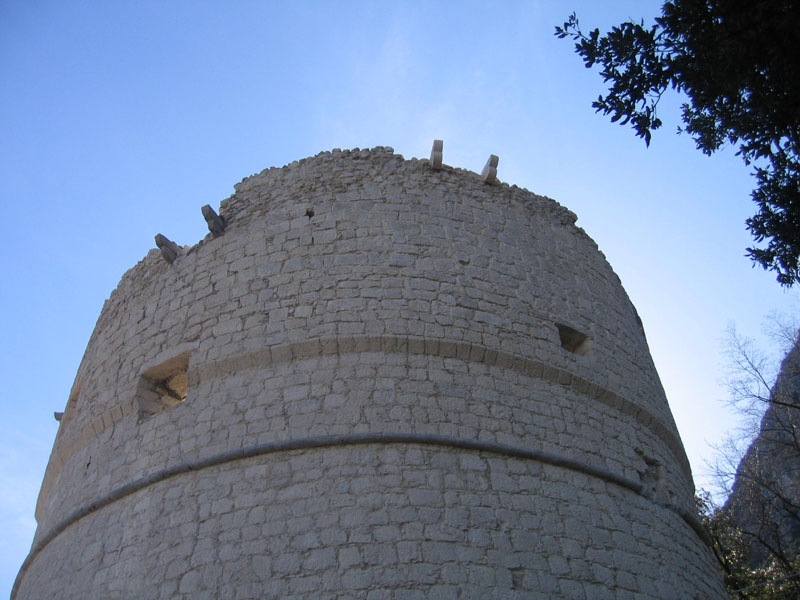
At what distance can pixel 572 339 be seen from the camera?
6.52m

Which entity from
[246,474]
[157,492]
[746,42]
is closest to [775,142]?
[746,42]

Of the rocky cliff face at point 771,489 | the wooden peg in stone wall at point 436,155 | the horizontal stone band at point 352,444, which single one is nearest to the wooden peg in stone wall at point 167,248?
the horizontal stone band at point 352,444

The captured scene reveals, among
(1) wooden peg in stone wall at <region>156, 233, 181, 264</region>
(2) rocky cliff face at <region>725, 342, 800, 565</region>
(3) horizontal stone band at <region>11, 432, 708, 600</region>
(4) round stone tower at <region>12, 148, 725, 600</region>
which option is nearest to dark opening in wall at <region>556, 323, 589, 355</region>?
(4) round stone tower at <region>12, 148, 725, 600</region>

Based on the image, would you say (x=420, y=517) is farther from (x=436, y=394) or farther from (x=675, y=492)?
(x=675, y=492)

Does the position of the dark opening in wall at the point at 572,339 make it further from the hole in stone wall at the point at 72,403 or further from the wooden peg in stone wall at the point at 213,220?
the hole in stone wall at the point at 72,403

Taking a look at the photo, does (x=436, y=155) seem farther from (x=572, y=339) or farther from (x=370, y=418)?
(x=370, y=418)

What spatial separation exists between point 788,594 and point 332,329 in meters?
8.15

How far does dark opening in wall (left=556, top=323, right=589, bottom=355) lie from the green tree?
1.76 metres

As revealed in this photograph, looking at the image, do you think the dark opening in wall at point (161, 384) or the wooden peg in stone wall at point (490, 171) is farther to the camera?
the wooden peg in stone wall at point (490, 171)

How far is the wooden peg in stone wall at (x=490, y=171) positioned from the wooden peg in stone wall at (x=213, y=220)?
260cm

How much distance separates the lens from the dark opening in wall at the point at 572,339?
6.39 metres

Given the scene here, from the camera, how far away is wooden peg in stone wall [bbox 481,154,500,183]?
7.11 metres

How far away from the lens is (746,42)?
13.3ft

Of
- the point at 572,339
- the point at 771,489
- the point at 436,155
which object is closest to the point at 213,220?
the point at 436,155
